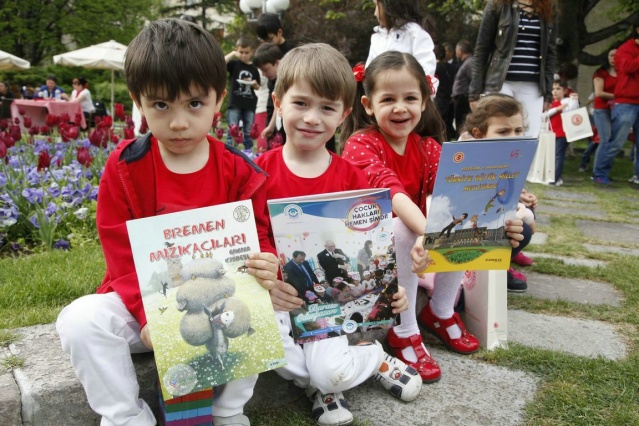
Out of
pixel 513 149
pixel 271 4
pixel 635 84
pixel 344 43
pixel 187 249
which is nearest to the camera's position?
pixel 187 249

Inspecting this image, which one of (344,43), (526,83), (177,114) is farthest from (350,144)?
(344,43)

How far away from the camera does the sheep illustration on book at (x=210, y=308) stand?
1479mm

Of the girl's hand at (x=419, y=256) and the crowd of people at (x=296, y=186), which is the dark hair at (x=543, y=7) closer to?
the crowd of people at (x=296, y=186)

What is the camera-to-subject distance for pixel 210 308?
1.50 m

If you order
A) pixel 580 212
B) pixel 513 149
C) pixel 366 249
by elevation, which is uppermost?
pixel 513 149

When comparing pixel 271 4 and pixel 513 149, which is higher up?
pixel 271 4

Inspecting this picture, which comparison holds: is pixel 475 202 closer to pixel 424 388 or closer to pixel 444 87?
pixel 424 388

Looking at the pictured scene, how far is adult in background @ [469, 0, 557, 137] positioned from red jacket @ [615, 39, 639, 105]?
3766 mm

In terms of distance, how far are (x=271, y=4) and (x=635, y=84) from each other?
6285mm

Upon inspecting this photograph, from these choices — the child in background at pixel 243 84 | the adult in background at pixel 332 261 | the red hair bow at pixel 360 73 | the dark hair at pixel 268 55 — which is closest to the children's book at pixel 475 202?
the adult in background at pixel 332 261

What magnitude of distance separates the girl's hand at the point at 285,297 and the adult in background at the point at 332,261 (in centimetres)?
11

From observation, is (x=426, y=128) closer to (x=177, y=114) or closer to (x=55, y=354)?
(x=177, y=114)

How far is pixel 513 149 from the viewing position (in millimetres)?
Result: 1947

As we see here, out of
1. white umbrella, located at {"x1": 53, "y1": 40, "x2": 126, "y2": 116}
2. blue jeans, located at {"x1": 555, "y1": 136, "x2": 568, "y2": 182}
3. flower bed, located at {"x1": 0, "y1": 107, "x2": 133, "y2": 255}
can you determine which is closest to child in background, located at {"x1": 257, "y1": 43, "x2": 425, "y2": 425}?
flower bed, located at {"x1": 0, "y1": 107, "x2": 133, "y2": 255}
